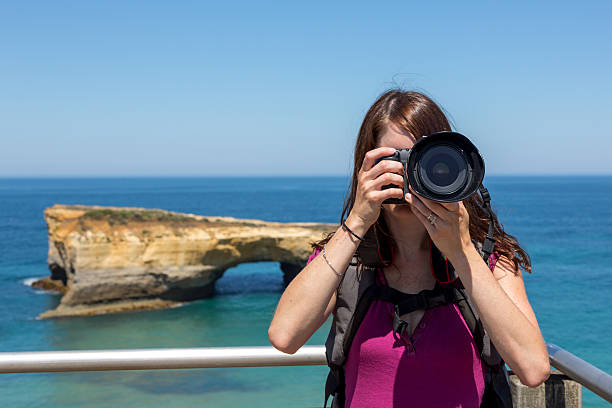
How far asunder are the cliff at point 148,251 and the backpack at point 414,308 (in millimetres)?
20070

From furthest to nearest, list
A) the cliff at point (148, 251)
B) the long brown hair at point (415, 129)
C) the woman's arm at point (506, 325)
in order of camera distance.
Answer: the cliff at point (148, 251) → the long brown hair at point (415, 129) → the woman's arm at point (506, 325)

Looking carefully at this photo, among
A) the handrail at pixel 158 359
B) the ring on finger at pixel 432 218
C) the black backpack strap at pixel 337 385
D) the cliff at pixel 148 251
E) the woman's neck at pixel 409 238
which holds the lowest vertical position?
the cliff at pixel 148 251

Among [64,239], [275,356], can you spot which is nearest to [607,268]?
[64,239]

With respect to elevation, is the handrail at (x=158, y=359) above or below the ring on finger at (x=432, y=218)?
below

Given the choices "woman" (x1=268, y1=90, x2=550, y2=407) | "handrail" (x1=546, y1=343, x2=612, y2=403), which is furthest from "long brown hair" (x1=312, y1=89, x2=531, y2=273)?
"handrail" (x1=546, y1=343, x2=612, y2=403)

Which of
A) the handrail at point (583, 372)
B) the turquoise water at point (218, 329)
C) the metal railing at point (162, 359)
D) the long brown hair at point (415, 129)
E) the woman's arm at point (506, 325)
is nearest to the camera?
the woman's arm at point (506, 325)

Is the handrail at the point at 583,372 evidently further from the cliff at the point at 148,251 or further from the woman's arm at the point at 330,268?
the cliff at the point at 148,251

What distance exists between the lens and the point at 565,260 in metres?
36.2

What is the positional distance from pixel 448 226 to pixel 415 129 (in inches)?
9.9

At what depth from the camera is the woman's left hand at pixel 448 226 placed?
114 centimetres

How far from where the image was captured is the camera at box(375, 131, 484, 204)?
1152 millimetres

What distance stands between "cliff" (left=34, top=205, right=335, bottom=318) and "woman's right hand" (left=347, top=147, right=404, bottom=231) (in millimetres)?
20113

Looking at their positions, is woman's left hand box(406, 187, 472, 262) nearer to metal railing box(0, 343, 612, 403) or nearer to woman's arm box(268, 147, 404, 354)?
woman's arm box(268, 147, 404, 354)

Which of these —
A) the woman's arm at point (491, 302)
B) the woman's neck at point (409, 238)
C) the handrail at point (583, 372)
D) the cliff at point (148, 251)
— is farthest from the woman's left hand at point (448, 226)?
the cliff at point (148, 251)
